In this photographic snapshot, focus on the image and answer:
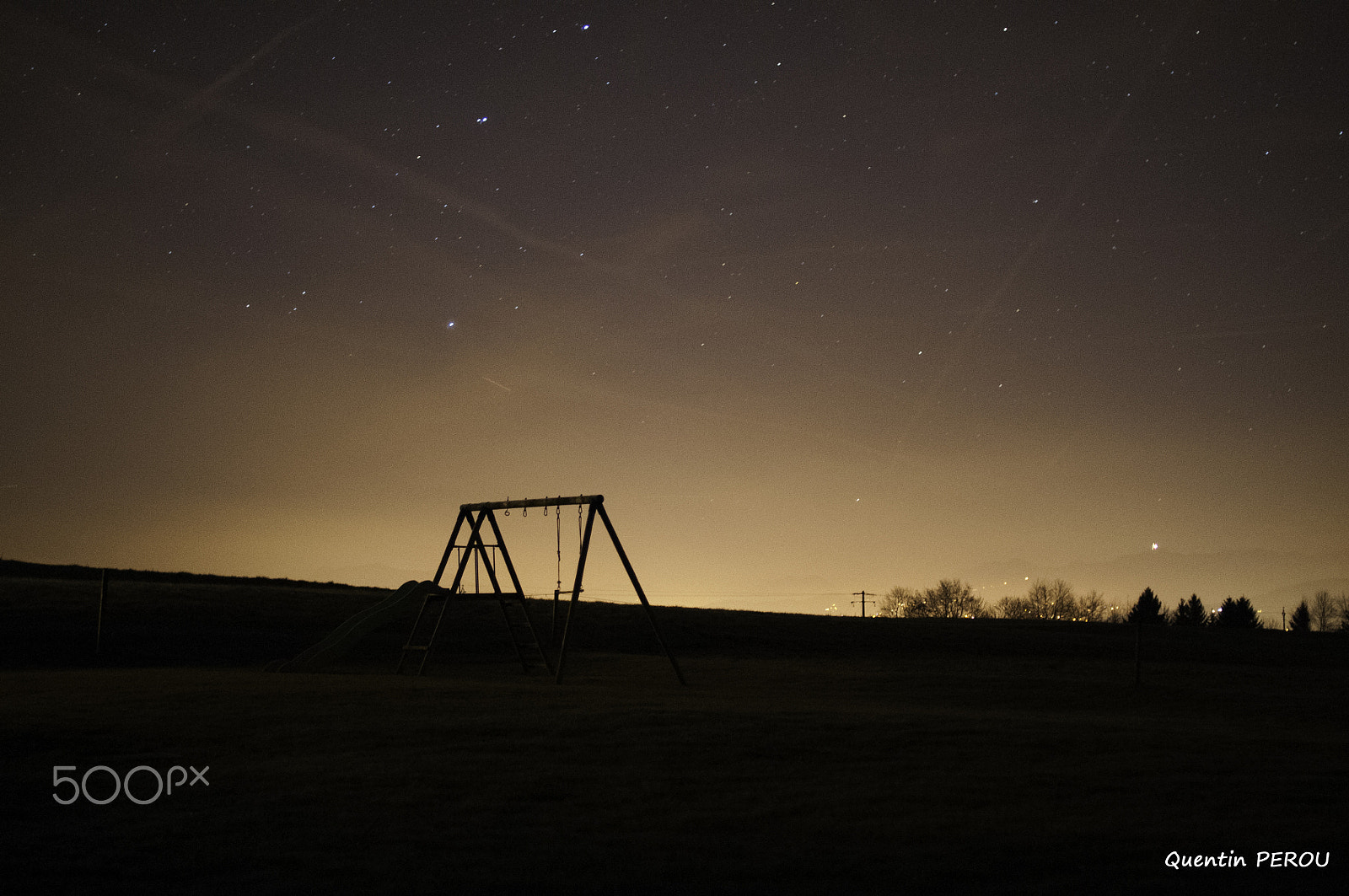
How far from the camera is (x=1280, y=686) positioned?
2573 centimetres

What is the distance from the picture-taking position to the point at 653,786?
9.41 meters

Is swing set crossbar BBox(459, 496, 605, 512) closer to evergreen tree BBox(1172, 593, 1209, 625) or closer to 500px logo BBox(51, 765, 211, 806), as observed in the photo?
500px logo BBox(51, 765, 211, 806)

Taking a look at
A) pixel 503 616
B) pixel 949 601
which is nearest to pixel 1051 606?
pixel 949 601

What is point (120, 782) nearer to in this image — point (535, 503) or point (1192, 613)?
point (535, 503)

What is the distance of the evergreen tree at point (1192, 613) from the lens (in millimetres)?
96000

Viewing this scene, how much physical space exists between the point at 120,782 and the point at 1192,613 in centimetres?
10401

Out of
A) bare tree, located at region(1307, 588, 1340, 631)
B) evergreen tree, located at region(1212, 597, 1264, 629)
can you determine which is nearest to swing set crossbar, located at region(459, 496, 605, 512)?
evergreen tree, located at region(1212, 597, 1264, 629)

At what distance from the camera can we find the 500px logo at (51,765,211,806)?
345 inches

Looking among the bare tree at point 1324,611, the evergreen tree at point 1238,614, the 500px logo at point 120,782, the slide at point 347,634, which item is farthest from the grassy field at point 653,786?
the bare tree at point 1324,611

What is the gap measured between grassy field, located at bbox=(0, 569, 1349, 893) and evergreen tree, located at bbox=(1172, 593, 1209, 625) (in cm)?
8276

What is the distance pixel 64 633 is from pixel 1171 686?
28.4m

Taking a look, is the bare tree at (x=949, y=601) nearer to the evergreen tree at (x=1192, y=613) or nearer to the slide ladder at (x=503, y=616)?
the evergreen tree at (x=1192, y=613)

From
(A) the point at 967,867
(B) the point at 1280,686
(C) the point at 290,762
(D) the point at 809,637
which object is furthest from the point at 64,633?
(B) the point at 1280,686

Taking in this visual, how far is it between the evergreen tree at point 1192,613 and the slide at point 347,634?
295ft
